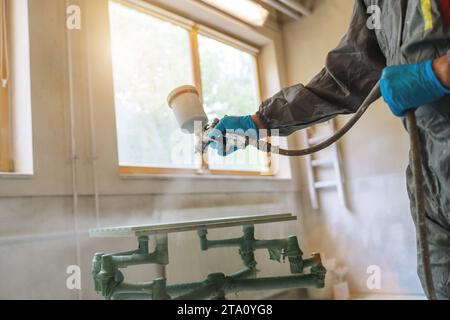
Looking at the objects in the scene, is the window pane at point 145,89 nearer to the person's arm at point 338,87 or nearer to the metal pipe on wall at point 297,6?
the metal pipe on wall at point 297,6

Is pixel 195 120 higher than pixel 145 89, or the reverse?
pixel 145 89

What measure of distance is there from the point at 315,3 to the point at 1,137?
224 cm

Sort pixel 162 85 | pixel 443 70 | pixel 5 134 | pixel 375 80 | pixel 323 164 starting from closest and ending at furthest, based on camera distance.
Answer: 1. pixel 443 70
2. pixel 375 80
3. pixel 5 134
4. pixel 162 85
5. pixel 323 164

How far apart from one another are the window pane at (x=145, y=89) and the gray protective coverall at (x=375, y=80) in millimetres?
1047

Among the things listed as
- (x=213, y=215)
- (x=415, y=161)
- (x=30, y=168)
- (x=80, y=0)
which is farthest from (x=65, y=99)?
(x=415, y=161)

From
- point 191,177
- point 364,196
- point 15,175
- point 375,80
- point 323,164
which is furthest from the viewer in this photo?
point 323,164

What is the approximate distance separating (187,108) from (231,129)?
0.14 m

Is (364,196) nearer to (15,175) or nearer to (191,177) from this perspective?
(191,177)

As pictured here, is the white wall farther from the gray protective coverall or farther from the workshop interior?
the gray protective coverall

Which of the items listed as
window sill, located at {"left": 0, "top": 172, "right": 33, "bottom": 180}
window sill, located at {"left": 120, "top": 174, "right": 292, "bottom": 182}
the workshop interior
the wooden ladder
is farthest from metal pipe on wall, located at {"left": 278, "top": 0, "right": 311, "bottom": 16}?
window sill, located at {"left": 0, "top": 172, "right": 33, "bottom": 180}

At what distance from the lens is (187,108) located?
111cm

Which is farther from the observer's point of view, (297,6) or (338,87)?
(297,6)

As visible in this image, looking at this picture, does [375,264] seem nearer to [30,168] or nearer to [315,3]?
[315,3]

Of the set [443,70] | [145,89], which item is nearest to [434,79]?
[443,70]
